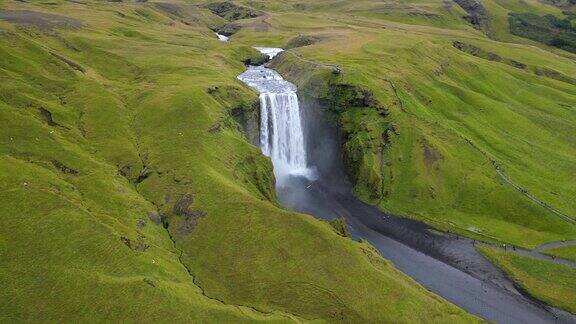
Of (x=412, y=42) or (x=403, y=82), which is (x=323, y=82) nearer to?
(x=403, y=82)

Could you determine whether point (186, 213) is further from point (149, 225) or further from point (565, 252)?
point (565, 252)

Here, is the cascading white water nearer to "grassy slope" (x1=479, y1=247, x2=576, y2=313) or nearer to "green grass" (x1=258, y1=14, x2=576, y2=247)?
"green grass" (x1=258, y1=14, x2=576, y2=247)

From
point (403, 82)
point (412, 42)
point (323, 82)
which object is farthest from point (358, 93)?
point (412, 42)

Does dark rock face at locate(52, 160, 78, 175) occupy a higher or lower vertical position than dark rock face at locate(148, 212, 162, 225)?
higher

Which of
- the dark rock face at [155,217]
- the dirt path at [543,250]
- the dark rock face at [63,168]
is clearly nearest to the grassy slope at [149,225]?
the dark rock face at [63,168]

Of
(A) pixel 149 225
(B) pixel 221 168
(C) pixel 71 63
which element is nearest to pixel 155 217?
(A) pixel 149 225

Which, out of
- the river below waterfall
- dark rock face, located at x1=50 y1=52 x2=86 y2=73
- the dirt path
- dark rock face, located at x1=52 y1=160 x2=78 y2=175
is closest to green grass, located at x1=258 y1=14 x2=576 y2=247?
the dirt path
